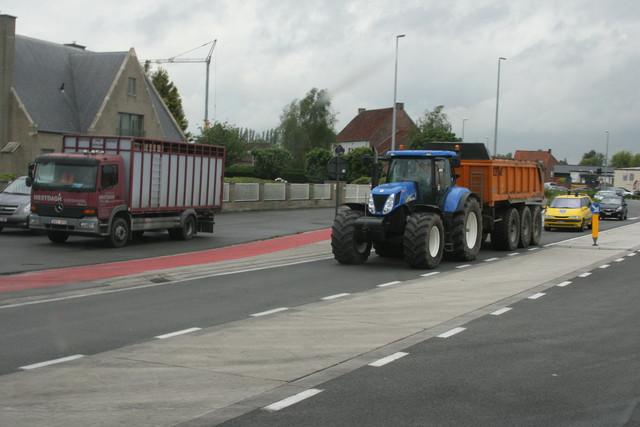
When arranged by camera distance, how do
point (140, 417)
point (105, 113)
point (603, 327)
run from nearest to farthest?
point (140, 417) < point (603, 327) < point (105, 113)

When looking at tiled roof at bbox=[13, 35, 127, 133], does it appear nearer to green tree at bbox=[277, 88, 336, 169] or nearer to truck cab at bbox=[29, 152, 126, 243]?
truck cab at bbox=[29, 152, 126, 243]

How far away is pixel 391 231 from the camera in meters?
16.5

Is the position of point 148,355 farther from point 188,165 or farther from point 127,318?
point 188,165

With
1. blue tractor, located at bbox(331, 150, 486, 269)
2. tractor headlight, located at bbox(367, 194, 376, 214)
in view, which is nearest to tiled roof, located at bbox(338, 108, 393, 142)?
blue tractor, located at bbox(331, 150, 486, 269)

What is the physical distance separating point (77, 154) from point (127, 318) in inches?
439

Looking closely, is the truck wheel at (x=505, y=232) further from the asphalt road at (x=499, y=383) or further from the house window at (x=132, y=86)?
the house window at (x=132, y=86)

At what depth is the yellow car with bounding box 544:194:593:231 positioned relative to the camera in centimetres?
3209

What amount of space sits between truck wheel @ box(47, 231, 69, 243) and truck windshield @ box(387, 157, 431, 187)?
9.37m

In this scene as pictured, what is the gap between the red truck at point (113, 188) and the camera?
1906 cm

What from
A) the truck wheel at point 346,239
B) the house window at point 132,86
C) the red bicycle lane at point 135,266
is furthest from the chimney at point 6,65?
the truck wheel at point 346,239

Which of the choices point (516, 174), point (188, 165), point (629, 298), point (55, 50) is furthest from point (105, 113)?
point (629, 298)

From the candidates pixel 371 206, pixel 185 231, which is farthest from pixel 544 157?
pixel 371 206

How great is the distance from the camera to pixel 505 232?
68.4 feet

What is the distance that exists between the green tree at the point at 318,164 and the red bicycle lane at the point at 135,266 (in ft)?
153
